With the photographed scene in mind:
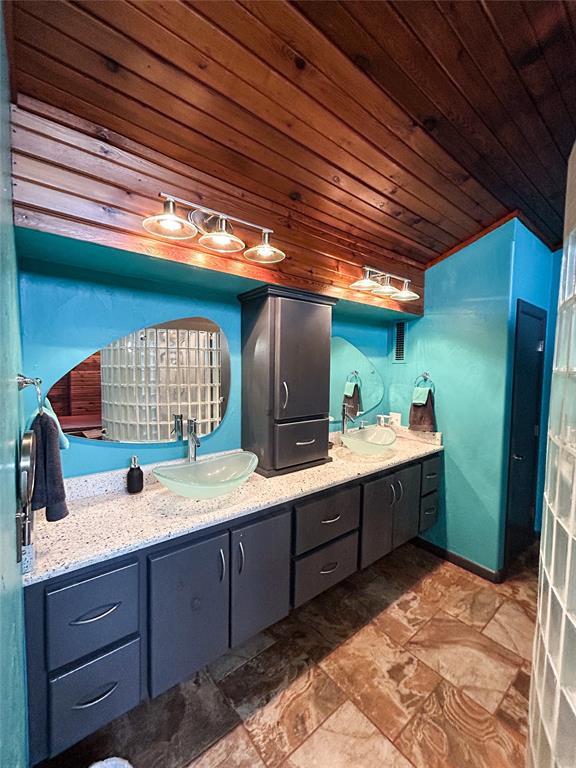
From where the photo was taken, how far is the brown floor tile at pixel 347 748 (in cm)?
124

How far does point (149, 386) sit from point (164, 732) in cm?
151

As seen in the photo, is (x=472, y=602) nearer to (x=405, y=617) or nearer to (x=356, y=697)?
(x=405, y=617)

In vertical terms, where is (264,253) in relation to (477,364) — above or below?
above

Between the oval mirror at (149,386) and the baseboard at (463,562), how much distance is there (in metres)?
2.10

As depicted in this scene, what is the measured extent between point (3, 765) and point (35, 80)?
165 centimetres

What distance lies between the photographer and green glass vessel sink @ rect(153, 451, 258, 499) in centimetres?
139

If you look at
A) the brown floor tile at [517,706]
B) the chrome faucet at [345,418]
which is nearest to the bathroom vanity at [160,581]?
the chrome faucet at [345,418]

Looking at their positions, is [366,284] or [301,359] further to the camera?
[366,284]

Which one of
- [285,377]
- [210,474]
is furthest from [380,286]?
[210,474]

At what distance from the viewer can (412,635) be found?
6.03 feet

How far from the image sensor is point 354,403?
2754 mm

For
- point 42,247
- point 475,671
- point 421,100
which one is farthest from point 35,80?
point 475,671

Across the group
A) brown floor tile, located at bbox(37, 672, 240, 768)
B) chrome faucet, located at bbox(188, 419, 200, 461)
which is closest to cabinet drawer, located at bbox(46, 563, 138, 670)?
brown floor tile, located at bbox(37, 672, 240, 768)

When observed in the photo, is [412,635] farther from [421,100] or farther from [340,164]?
[421,100]
